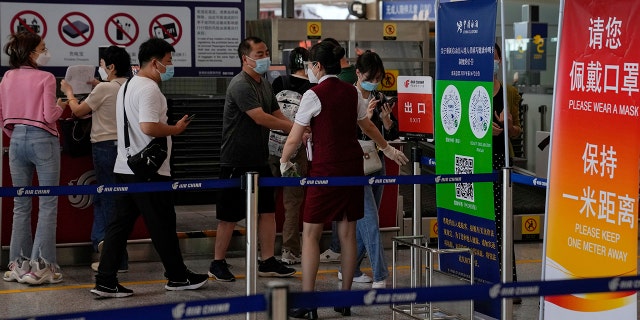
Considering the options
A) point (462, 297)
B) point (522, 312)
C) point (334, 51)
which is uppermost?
point (334, 51)

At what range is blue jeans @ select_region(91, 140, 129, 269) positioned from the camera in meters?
7.67

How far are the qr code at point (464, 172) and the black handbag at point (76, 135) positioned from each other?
2995 millimetres

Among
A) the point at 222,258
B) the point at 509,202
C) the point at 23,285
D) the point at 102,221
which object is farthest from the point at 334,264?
the point at 509,202

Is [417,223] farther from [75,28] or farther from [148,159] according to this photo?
[75,28]

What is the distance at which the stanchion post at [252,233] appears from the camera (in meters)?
5.25

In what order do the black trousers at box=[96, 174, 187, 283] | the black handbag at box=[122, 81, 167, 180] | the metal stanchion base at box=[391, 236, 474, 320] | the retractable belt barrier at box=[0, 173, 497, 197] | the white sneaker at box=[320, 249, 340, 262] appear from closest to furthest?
the retractable belt barrier at box=[0, 173, 497, 197]
the metal stanchion base at box=[391, 236, 474, 320]
the black handbag at box=[122, 81, 167, 180]
the black trousers at box=[96, 174, 187, 283]
the white sneaker at box=[320, 249, 340, 262]

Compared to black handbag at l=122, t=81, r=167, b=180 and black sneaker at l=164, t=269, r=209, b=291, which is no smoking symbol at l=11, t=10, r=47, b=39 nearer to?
black handbag at l=122, t=81, r=167, b=180

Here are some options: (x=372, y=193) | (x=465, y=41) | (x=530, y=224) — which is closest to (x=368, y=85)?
(x=372, y=193)

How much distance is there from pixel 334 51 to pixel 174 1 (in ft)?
12.5

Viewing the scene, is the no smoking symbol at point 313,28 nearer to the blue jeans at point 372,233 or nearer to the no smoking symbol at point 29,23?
the no smoking symbol at point 29,23

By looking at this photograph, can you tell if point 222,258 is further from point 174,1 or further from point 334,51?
point 174,1

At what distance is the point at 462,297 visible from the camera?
3641 millimetres

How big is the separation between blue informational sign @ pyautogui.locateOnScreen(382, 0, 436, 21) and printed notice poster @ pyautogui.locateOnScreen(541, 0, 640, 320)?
1668 centimetres

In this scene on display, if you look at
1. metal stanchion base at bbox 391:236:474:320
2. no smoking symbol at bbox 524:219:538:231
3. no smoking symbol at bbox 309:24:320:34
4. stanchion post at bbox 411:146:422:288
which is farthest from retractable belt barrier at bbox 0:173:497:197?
no smoking symbol at bbox 309:24:320:34
